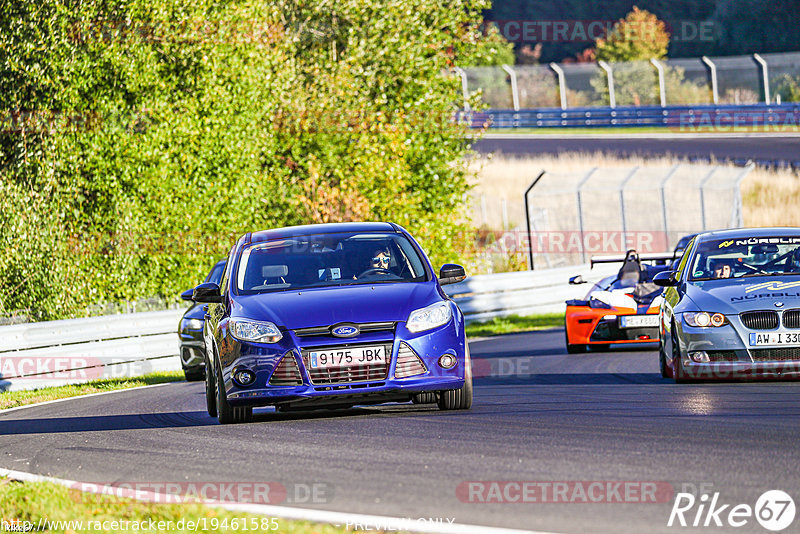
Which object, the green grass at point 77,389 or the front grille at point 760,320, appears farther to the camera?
the green grass at point 77,389

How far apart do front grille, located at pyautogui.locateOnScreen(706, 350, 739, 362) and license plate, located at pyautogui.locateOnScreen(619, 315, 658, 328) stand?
5.01m

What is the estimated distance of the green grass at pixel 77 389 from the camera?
46.9ft

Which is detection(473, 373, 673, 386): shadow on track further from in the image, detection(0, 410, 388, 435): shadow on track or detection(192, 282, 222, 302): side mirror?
detection(192, 282, 222, 302): side mirror

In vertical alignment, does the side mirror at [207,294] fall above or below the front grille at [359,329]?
above

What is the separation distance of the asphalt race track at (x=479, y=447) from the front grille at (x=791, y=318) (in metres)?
0.54

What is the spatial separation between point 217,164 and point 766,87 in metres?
28.8

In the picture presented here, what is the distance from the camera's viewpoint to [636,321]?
637 inches

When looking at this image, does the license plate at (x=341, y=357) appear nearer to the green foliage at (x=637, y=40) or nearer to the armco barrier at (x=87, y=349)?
the armco barrier at (x=87, y=349)

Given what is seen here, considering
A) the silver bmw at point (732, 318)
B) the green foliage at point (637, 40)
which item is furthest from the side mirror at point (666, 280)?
the green foliage at point (637, 40)

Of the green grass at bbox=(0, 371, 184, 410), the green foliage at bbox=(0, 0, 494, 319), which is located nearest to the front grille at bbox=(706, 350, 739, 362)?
the green grass at bbox=(0, 371, 184, 410)

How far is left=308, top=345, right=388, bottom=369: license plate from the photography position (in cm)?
899

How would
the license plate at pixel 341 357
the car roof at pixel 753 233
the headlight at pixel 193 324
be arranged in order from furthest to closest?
the headlight at pixel 193 324, the car roof at pixel 753 233, the license plate at pixel 341 357

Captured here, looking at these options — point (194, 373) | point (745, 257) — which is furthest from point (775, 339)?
point (194, 373)

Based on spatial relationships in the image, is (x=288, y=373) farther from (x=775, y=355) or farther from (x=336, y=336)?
(x=775, y=355)
